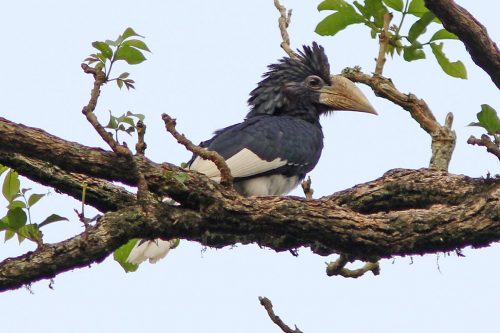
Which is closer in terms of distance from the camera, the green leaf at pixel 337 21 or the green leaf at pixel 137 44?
the green leaf at pixel 137 44

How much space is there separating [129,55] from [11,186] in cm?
82

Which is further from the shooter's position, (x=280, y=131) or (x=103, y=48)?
(x=280, y=131)

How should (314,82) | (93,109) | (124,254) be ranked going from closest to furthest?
(93,109) → (124,254) → (314,82)

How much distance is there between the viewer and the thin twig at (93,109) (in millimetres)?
3783

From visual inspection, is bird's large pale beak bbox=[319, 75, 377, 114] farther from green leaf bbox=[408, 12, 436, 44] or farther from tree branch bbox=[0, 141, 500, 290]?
tree branch bbox=[0, 141, 500, 290]

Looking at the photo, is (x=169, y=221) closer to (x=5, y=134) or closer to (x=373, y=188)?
(x=5, y=134)

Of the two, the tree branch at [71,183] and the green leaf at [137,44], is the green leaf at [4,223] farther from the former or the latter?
the green leaf at [137,44]

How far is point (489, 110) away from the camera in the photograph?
407cm

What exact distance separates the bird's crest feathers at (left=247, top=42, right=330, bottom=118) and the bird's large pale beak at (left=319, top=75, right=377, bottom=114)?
0.13 meters

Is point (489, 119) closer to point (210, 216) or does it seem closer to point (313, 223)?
point (313, 223)

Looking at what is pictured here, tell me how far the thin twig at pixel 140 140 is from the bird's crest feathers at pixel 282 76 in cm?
350

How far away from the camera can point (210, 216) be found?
4227 mm

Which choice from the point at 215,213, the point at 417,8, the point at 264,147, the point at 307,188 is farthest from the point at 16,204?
the point at 264,147

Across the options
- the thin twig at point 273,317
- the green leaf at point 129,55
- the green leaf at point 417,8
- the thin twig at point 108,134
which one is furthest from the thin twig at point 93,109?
the green leaf at point 417,8
